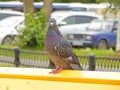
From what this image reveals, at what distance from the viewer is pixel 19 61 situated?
12273 mm

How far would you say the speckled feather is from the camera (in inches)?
194

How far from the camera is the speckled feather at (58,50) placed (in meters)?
4.92

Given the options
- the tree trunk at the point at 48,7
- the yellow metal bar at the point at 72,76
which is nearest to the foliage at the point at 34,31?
the tree trunk at the point at 48,7

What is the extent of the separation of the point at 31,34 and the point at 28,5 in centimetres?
Result: 249

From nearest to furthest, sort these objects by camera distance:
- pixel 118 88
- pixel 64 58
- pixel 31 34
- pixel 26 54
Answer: pixel 118 88 → pixel 64 58 → pixel 26 54 → pixel 31 34

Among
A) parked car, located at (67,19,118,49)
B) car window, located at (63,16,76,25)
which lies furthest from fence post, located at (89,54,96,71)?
car window, located at (63,16,76,25)

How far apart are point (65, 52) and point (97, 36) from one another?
16418 mm

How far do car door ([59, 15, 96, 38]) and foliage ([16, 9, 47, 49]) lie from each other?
12.5 feet

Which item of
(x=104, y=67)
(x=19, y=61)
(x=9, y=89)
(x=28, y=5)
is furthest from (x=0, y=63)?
(x=9, y=89)

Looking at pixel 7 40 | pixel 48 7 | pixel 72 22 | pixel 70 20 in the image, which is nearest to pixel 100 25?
pixel 72 22

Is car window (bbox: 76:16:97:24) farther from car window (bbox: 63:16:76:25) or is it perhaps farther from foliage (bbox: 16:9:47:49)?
foliage (bbox: 16:9:47:49)

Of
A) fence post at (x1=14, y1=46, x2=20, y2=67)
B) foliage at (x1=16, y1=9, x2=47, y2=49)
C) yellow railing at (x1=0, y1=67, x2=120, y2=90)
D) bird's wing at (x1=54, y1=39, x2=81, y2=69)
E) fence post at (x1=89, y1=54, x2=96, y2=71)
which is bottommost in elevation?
foliage at (x1=16, y1=9, x2=47, y2=49)

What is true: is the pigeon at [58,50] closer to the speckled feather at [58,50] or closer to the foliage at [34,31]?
the speckled feather at [58,50]

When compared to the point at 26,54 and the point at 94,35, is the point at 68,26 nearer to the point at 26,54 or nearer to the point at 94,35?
the point at 94,35
